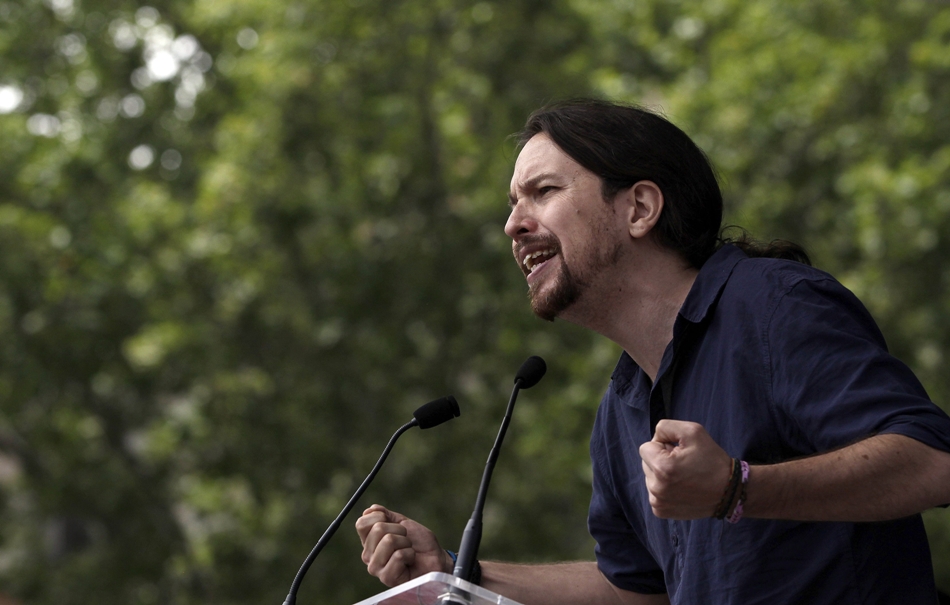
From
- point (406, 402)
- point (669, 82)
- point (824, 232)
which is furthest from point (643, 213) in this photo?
point (669, 82)

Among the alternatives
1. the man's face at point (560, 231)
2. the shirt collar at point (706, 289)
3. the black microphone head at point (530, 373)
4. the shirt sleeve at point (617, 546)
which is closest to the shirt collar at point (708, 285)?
the shirt collar at point (706, 289)

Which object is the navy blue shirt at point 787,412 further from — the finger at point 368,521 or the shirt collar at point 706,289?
the finger at point 368,521

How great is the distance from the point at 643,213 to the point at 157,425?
8.18 metres

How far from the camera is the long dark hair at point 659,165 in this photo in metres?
2.73

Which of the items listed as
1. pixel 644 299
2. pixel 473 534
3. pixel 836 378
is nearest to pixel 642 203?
pixel 644 299

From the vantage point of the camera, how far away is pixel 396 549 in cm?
260

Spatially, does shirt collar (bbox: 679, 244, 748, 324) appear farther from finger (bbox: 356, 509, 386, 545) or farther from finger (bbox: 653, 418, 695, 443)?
finger (bbox: 356, 509, 386, 545)

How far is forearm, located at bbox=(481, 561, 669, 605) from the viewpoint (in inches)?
109

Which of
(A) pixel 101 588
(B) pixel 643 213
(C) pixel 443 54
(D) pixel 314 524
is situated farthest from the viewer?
(A) pixel 101 588

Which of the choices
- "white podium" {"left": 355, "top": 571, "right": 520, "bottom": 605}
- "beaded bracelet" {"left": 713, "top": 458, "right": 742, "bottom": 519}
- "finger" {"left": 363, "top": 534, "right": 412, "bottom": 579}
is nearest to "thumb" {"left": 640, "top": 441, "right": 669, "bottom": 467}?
"beaded bracelet" {"left": 713, "top": 458, "right": 742, "bottom": 519}

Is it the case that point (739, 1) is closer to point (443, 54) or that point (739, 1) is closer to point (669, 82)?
point (669, 82)

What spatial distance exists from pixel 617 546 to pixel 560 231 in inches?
31.9

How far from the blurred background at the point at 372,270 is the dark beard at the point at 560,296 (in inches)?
261

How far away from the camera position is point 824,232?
33.1ft
